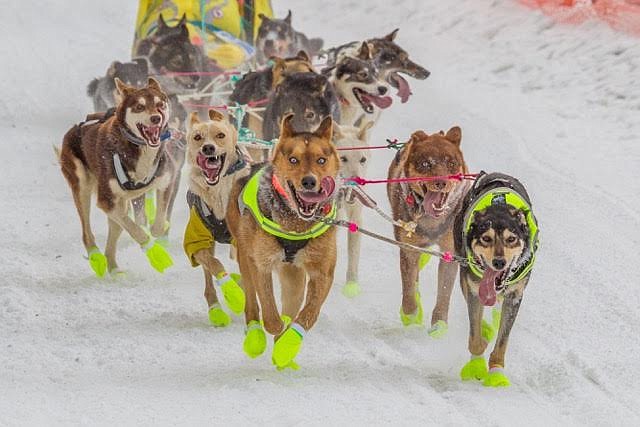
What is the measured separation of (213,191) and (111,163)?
0.86 meters

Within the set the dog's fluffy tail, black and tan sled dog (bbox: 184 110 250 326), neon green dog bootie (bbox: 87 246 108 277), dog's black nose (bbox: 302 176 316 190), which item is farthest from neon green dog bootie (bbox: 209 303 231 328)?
the dog's fluffy tail

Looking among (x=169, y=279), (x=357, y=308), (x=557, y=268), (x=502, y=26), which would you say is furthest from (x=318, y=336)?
(x=502, y=26)

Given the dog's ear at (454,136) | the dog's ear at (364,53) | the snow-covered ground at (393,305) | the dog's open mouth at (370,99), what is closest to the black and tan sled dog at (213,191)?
the snow-covered ground at (393,305)

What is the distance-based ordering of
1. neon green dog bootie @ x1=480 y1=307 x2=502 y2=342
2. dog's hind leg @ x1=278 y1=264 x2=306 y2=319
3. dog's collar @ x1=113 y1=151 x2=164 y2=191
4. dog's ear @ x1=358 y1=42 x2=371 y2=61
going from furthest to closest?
dog's ear @ x1=358 y1=42 x2=371 y2=61 < dog's collar @ x1=113 y1=151 x2=164 y2=191 < neon green dog bootie @ x1=480 y1=307 x2=502 y2=342 < dog's hind leg @ x1=278 y1=264 x2=306 y2=319

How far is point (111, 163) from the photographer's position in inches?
211

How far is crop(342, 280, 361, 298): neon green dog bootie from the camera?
17.9 feet

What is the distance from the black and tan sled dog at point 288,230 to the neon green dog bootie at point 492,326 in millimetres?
774

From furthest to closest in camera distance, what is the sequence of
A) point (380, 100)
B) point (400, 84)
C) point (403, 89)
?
point (400, 84)
point (403, 89)
point (380, 100)

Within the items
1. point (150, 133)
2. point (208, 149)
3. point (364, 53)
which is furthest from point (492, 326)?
point (364, 53)

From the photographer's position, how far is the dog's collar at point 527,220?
4.16 meters

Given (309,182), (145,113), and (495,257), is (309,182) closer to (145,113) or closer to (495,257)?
(495,257)

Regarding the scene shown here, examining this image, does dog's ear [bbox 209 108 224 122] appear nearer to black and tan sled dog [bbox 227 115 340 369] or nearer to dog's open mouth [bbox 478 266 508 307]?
black and tan sled dog [bbox 227 115 340 369]

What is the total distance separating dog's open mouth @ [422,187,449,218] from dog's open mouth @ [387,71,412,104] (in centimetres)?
237

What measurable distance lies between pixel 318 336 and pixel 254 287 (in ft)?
1.80
